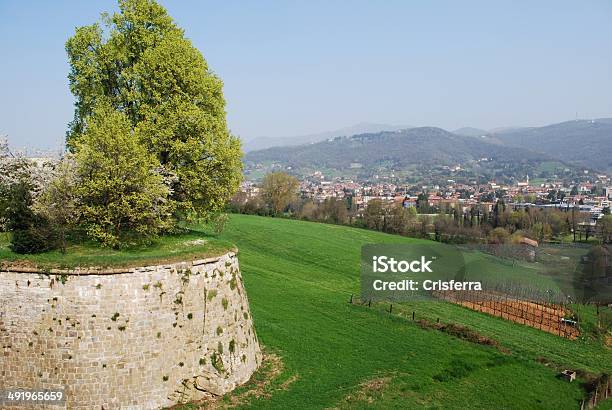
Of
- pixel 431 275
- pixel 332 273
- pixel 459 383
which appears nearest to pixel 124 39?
pixel 459 383

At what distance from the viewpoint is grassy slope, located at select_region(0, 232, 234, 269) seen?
17719 mm

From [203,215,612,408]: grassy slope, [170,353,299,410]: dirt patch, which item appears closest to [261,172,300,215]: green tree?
[203,215,612,408]: grassy slope

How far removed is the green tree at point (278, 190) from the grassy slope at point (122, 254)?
72.8m

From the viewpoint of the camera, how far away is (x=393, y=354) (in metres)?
25.9

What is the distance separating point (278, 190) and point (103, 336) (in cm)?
7840

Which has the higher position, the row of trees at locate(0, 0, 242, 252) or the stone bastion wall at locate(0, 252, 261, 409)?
the row of trees at locate(0, 0, 242, 252)

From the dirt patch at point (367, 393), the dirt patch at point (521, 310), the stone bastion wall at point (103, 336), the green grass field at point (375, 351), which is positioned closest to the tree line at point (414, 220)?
the dirt patch at point (521, 310)

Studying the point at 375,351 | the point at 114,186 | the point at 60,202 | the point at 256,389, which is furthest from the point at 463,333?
the point at 60,202

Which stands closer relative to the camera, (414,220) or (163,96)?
(163,96)

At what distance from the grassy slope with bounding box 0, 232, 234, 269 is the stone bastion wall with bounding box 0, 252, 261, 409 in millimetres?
341

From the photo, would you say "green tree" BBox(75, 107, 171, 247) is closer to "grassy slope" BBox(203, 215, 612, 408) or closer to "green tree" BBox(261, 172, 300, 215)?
"grassy slope" BBox(203, 215, 612, 408)

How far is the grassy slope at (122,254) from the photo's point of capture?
58.1ft

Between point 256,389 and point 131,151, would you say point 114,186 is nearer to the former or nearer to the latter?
point 131,151

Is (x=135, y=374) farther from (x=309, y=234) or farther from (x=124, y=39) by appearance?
(x=309, y=234)
